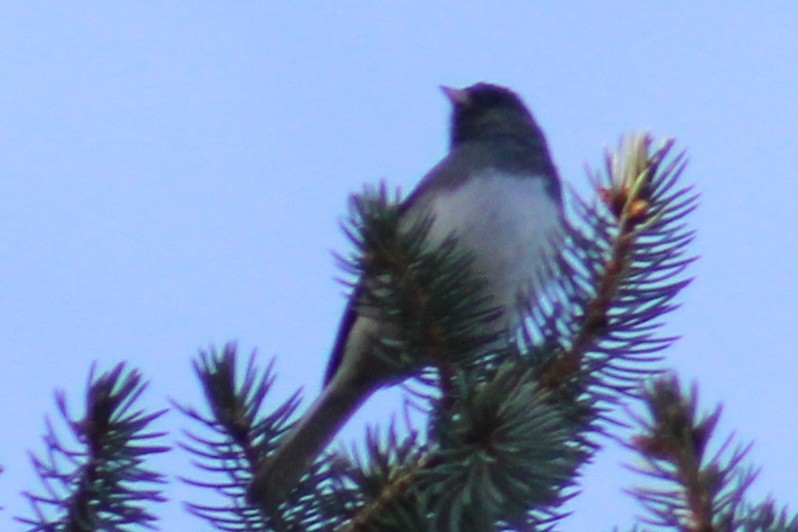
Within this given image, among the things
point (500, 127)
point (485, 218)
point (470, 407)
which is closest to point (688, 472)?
point (470, 407)

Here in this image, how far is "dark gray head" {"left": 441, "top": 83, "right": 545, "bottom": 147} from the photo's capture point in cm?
347

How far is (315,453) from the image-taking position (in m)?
1.70

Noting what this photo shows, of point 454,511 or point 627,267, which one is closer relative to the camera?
point 454,511

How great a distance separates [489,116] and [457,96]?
0.63 feet

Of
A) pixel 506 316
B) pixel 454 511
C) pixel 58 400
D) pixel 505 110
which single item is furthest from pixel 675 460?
pixel 505 110

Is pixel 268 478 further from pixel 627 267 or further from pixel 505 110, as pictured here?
pixel 505 110

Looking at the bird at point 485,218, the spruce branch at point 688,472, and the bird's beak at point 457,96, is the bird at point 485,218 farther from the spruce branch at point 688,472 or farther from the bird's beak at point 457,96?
the spruce branch at point 688,472

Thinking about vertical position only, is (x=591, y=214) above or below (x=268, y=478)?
above

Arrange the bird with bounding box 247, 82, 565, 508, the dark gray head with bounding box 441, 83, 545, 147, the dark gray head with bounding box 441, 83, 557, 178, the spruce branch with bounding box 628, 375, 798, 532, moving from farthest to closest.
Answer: the dark gray head with bounding box 441, 83, 545, 147 < the dark gray head with bounding box 441, 83, 557, 178 < the bird with bounding box 247, 82, 565, 508 < the spruce branch with bounding box 628, 375, 798, 532

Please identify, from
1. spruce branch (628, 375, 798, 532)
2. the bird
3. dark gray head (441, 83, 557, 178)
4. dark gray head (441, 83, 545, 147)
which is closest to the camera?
spruce branch (628, 375, 798, 532)

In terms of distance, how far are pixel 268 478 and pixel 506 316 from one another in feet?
1.40

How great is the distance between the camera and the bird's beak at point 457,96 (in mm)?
3793

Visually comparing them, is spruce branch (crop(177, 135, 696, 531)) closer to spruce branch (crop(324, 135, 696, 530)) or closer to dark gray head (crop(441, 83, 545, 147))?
spruce branch (crop(324, 135, 696, 530))

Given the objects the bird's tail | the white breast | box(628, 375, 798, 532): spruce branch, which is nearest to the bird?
the white breast
